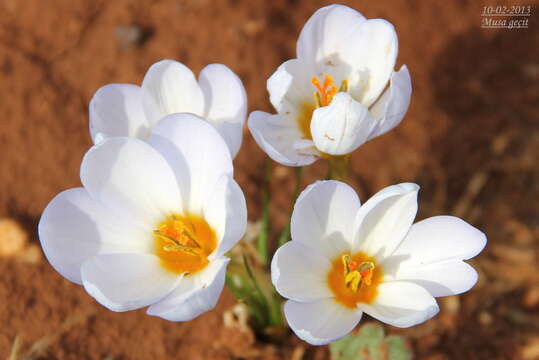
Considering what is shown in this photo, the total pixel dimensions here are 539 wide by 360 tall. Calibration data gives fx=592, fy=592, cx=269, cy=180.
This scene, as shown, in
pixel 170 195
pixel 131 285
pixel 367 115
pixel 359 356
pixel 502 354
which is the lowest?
pixel 502 354

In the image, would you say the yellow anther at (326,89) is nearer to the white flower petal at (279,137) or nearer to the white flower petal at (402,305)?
A: the white flower petal at (279,137)

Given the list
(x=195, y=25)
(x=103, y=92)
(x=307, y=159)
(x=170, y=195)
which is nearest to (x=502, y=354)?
(x=307, y=159)

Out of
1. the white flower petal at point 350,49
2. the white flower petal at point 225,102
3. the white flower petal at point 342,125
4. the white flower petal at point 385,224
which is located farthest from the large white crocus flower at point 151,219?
the white flower petal at point 350,49

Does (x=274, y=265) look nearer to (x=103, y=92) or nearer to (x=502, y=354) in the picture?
(x=103, y=92)

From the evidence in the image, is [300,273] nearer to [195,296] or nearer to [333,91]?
[195,296]

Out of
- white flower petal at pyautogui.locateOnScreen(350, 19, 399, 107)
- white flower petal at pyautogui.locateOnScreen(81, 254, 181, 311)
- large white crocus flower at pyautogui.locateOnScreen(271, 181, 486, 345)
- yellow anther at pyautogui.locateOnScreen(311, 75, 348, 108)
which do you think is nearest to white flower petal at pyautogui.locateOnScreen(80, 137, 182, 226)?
white flower petal at pyautogui.locateOnScreen(81, 254, 181, 311)

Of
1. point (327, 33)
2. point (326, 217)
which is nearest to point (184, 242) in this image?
point (326, 217)
